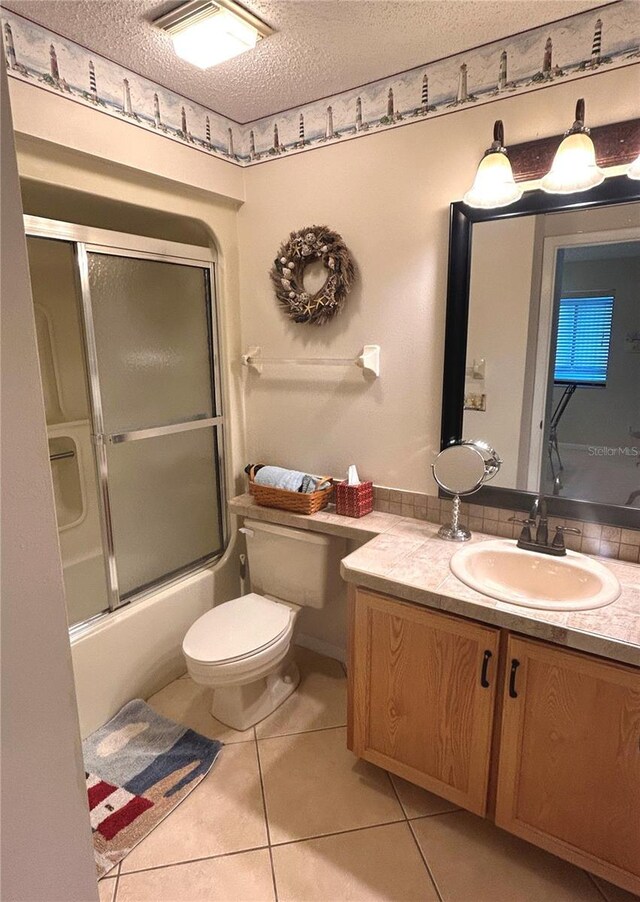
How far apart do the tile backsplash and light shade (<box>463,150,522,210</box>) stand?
104 cm

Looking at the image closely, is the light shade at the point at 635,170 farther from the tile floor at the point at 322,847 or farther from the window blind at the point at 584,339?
the tile floor at the point at 322,847

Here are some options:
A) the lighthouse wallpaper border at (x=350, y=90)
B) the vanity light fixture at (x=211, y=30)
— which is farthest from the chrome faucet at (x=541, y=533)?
the vanity light fixture at (x=211, y=30)

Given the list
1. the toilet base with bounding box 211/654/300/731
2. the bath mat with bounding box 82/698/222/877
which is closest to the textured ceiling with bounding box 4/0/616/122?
the toilet base with bounding box 211/654/300/731

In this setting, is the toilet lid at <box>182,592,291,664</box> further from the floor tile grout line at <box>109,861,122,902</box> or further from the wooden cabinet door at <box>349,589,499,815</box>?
the floor tile grout line at <box>109,861,122,902</box>

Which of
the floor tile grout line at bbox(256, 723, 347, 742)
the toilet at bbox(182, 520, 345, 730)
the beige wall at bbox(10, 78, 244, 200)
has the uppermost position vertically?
the beige wall at bbox(10, 78, 244, 200)

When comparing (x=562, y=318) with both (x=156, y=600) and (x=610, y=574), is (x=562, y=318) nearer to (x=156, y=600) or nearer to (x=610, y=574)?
(x=610, y=574)

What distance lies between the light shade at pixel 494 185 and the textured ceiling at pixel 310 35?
38cm

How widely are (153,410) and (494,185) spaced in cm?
161

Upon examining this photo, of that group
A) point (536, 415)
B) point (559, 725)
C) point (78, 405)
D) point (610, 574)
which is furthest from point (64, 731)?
point (78, 405)

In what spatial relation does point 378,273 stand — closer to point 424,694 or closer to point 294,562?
point 294,562

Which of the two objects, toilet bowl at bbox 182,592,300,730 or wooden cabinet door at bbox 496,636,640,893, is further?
toilet bowl at bbox 182,592,300,730

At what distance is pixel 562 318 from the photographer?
1.68 metres

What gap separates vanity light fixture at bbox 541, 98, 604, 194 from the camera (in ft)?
4.78

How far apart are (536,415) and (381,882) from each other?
1.52 metres
